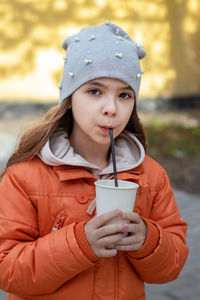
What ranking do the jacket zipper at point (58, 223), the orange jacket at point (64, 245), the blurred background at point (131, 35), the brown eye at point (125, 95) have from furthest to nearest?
the blurred background at point (131, 35), the brown eye at point (125, 95), the jacket zipper at point (58, 223), the orange jacket at point (64, 245)

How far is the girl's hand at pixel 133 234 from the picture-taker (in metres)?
1.65

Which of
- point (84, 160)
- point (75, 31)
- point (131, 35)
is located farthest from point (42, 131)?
point (131, 35)

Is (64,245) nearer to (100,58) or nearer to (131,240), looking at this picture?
(131,240)

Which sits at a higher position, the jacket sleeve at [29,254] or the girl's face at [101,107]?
the girl's face at [101,107]

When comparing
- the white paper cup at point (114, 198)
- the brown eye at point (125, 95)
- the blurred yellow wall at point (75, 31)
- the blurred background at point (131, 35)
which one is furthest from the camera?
the blurred yellow wall at point (75, 31)

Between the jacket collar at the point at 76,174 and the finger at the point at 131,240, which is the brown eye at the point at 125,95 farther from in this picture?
the finger at the point at 131,240

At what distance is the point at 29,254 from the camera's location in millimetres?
1744

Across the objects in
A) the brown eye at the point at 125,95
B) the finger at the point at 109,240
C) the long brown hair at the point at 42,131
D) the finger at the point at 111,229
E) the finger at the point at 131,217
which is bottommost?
the finger at the point at 109,240

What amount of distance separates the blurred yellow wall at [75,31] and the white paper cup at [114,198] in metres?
9.38

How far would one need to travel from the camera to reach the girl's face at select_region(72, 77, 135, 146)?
1847 mm

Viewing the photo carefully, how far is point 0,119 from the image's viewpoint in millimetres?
10406

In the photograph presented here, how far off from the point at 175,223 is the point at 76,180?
0.50 metres

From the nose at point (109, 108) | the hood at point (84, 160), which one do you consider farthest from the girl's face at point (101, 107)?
the hood at point (84, 160)

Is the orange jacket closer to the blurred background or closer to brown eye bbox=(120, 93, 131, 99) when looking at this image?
brown eye bbox=(120, 93, 131, 99)
